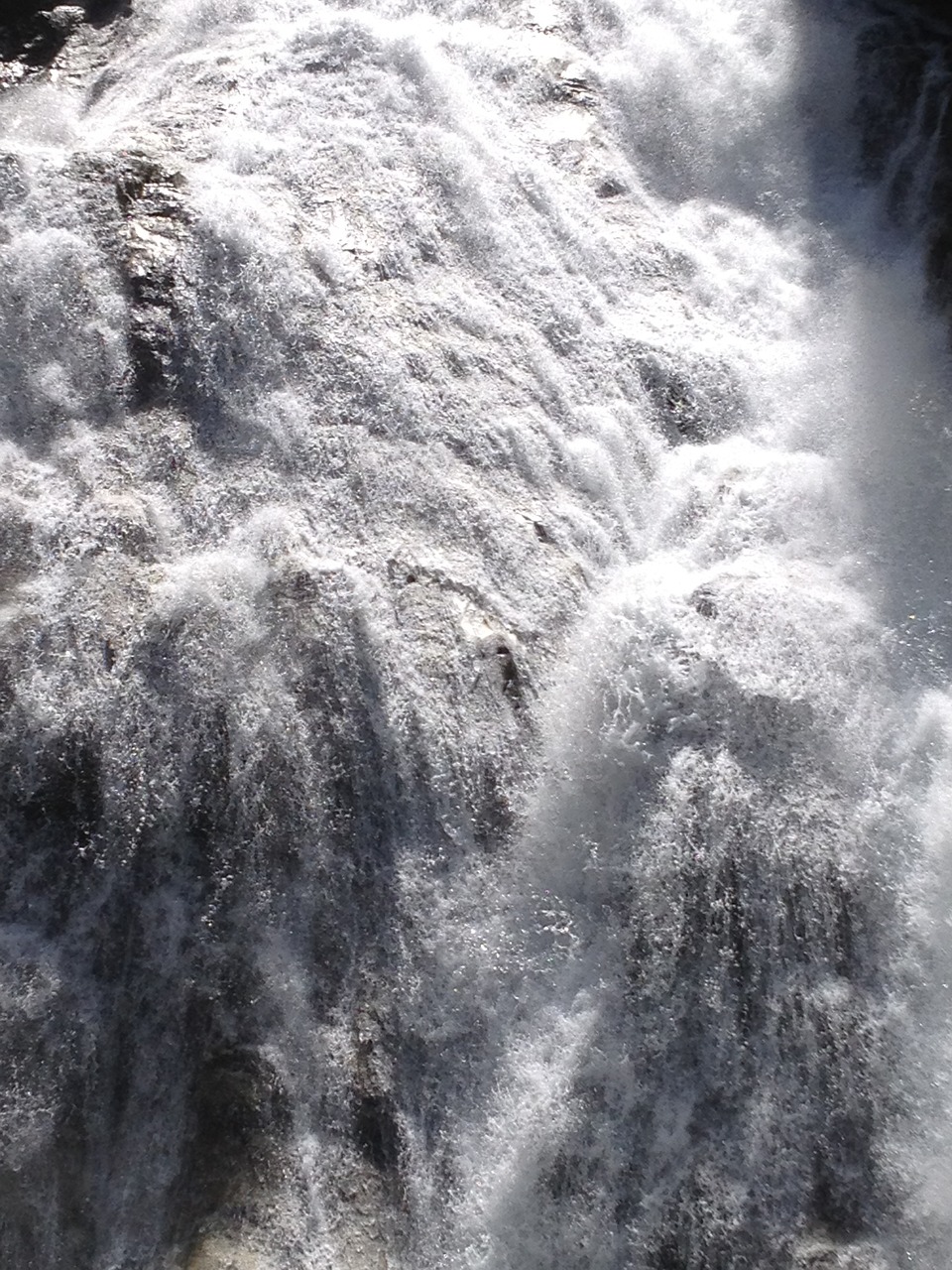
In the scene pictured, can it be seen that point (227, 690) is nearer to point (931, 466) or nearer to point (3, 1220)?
point (3, 1220)

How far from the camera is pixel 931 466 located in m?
5.29

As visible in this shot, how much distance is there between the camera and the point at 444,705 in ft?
14.1

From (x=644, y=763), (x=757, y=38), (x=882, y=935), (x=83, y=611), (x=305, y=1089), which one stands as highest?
(x=757, y=38)

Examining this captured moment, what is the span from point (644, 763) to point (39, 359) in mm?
3318

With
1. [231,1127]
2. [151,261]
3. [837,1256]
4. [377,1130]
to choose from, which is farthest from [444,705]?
[151,261]

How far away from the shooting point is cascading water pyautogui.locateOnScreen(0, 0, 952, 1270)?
3.72 metres

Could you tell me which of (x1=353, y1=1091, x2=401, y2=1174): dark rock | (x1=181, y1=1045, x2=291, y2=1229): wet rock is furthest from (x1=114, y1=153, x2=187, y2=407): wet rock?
(x1=353, y1=1091, x2=401, y2=1174): dark rock

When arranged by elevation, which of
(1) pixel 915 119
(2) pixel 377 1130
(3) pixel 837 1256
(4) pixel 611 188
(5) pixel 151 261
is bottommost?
(3) pixel 837 1256

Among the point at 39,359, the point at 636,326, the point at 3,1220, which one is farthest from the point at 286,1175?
the point at 636,326

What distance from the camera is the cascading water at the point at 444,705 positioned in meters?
3.72

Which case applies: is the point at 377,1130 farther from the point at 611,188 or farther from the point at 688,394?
the point at 611,188

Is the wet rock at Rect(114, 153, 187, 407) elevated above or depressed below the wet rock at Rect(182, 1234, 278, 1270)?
above

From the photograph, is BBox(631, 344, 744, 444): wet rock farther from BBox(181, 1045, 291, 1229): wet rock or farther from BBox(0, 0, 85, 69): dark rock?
BBox(0, 0, 85, 69): dark rock

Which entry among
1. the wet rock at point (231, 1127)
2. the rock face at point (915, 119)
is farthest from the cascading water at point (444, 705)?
the rock face at point (915, 119)
